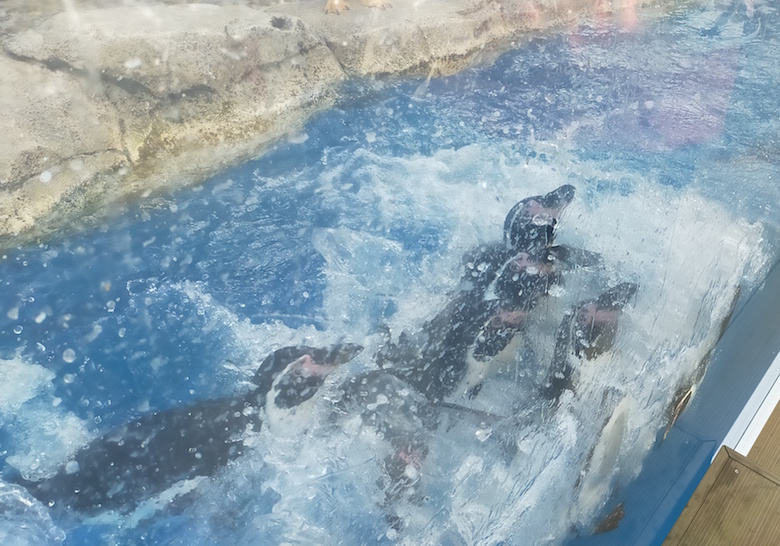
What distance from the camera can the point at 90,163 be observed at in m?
2.04

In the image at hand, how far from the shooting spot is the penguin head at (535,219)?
2076mm

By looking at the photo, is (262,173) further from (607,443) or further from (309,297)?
(607,443)

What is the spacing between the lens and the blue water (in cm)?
161

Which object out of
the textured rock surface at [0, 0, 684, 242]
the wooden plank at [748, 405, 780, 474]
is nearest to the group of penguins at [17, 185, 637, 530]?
the textured rock surface at [0, 0, 684, 242]

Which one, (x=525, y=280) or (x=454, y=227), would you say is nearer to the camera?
(x=525, y=280)

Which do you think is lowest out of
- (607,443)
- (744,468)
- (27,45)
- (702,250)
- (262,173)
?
(744,468)

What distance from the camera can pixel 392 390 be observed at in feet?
5.46

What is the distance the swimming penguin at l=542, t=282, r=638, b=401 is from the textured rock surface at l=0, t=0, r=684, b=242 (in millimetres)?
1234

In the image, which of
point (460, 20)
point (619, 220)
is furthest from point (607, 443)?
point (460, 20)

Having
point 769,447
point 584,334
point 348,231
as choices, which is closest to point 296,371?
point 348,231

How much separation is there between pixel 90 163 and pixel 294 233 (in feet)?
2.32

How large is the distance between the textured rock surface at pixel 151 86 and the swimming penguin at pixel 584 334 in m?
1.23

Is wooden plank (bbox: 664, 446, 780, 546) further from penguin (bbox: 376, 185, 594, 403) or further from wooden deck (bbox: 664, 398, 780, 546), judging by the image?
penguin (bbox: 376, 185, 594, 403)

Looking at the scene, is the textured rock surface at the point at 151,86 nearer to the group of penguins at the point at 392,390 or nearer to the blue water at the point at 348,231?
the blue water at the point at 348,231
